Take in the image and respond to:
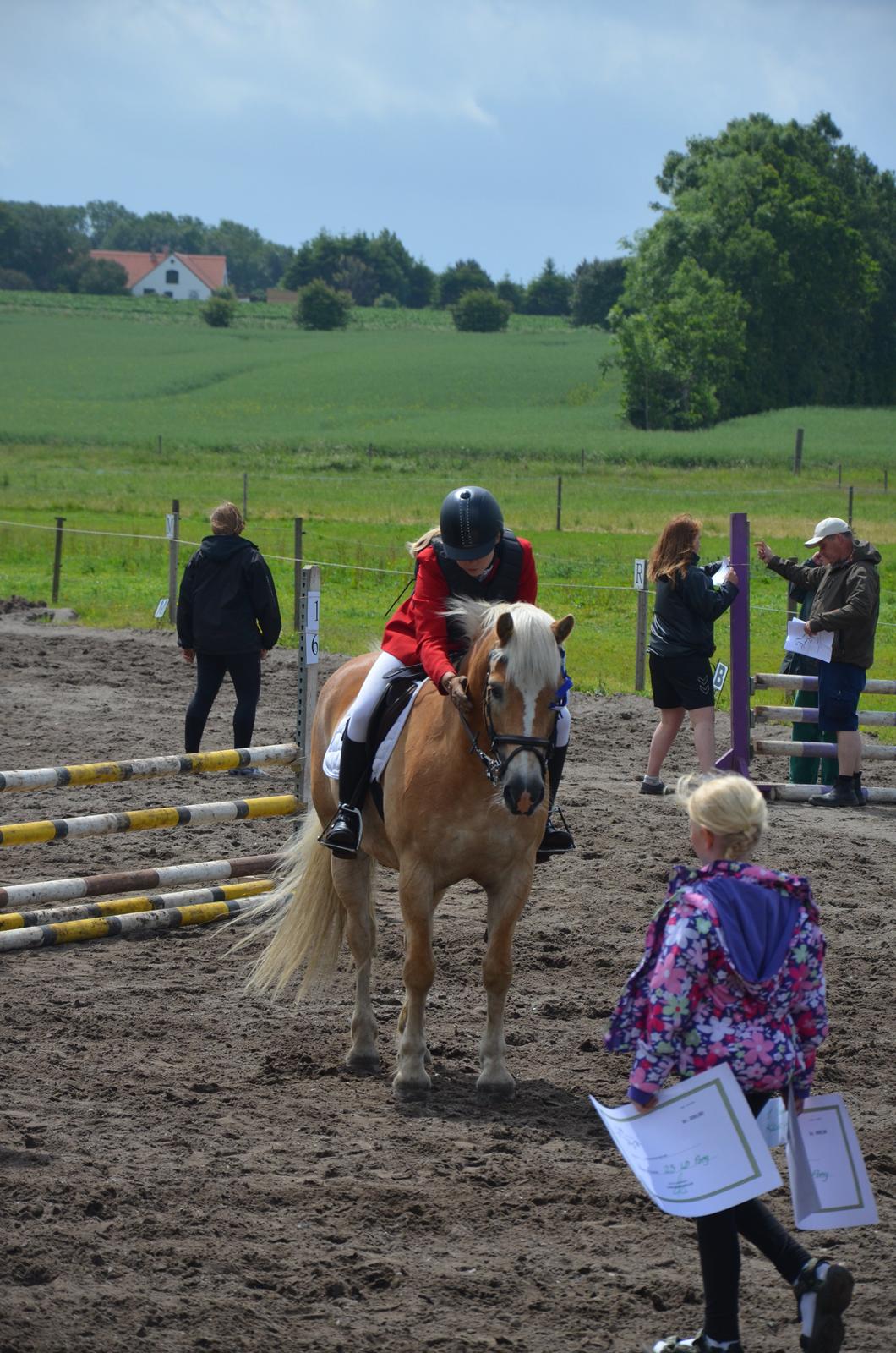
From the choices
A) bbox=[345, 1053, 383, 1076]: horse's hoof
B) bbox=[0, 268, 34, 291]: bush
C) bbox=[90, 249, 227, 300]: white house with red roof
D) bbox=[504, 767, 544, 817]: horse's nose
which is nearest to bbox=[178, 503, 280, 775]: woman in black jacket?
bbox=[345, 1053, 383, 1076]: horse's hoof

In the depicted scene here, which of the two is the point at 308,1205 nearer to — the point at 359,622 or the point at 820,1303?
the point at 820,1303

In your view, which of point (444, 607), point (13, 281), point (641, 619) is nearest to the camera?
point (444, 607)

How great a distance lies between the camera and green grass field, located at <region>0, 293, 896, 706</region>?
22.0 m

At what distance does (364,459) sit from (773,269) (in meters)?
32.1

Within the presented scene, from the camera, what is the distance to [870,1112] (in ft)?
17.5

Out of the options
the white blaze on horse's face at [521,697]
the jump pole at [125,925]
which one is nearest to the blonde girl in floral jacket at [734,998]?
the white blaze on horse's face at [521,697]

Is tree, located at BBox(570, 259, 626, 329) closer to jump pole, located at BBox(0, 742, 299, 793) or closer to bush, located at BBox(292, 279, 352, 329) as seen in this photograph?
bush, located at BBox(292, 279, 352, 329)

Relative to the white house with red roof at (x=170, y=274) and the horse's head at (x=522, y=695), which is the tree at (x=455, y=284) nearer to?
the white house with red roof at (x=170, y=274)

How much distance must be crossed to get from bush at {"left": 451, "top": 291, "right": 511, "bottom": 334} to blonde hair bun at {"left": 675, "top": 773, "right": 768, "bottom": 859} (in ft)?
375

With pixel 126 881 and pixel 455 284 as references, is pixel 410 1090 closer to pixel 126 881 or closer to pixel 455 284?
pixel 126 881

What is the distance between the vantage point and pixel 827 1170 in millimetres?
3523

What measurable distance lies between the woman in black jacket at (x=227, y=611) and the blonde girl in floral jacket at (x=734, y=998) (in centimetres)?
736

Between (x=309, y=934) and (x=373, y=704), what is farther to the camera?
(x=309, y=934)

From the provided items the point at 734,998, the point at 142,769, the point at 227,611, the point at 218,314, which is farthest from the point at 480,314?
the point at 734,998
